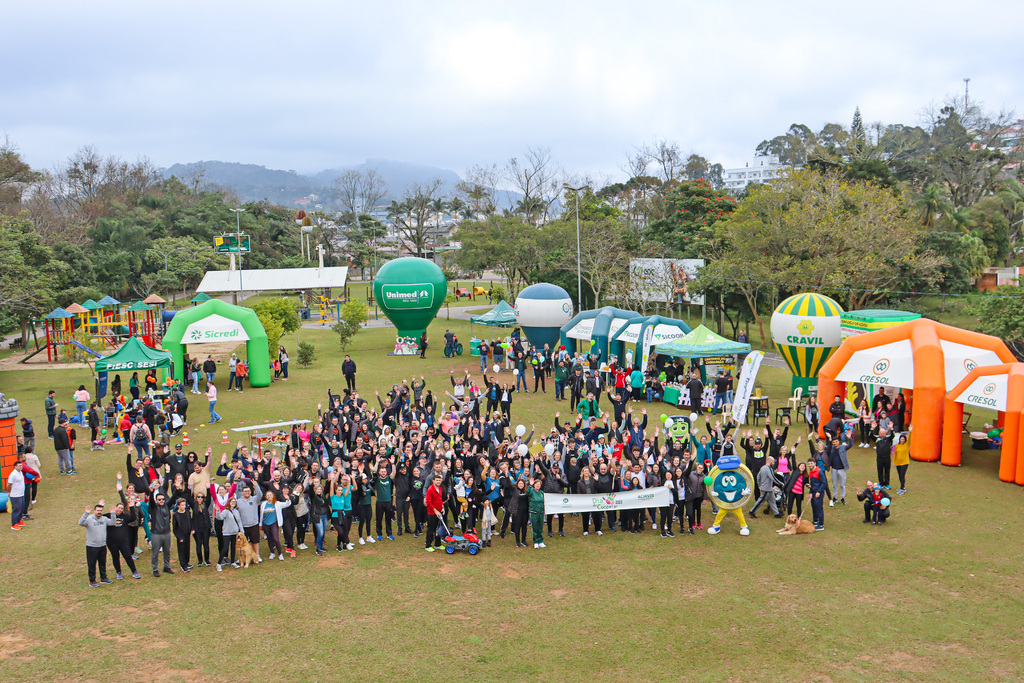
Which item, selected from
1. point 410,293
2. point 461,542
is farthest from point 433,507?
point 410,293

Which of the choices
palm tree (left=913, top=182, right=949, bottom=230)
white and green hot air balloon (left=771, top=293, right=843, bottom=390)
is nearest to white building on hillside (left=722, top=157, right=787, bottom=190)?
palm tree (left=913, top=182, right=949, bottom=230)

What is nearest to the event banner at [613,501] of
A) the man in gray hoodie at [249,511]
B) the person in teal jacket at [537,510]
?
the person in teal jacket at [537,510]

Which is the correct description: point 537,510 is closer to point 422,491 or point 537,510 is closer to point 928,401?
point 422,491

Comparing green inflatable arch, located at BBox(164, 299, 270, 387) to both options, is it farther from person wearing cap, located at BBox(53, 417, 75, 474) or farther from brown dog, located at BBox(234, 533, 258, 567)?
A: brown dog, located at BBox(234, 533, 258, 567)

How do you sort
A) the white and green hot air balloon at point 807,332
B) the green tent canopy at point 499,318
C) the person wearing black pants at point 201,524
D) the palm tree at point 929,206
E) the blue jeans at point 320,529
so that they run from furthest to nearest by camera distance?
the palm tree at point 929,206 < the green tent canopy at point 499,318 < the white and green hot air balloon at point 807,332 < the blue jeans at point 320,529 < the person wearing black pants at point 201,524

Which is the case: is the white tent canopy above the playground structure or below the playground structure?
above

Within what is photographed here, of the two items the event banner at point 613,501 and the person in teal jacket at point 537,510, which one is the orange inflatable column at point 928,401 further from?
the person in teal jacket at point 537,510
